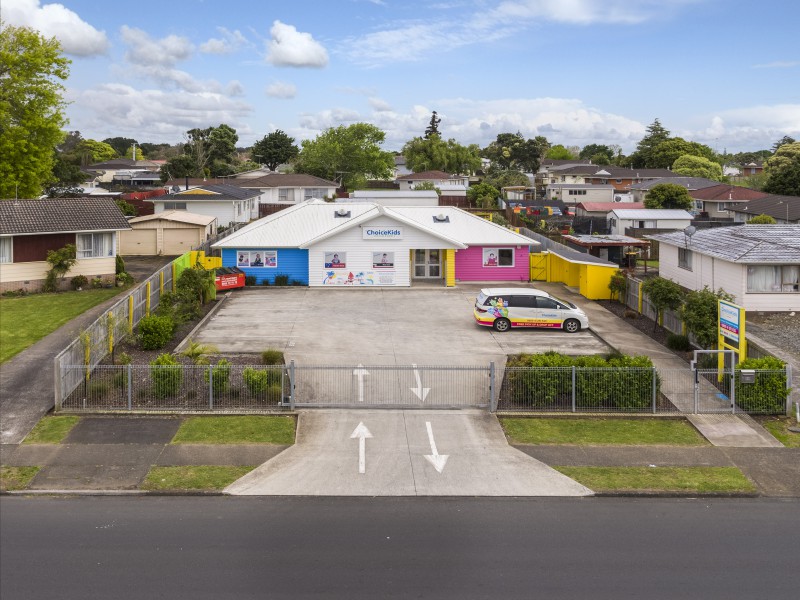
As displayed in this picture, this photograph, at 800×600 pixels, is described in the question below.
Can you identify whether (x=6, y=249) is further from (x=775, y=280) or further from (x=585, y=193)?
(x=585, y=193)

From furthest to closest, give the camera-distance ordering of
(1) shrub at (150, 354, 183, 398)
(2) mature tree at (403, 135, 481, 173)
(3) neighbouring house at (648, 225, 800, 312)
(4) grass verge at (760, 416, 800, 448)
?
(2) mature tree at (403, 135, 481, 173), (3) neighbouring house at (648, 225, 800, 312), (1) shrub at (150, 354, 183, 398), (4) grass verge at (760, 416, 800, 448)

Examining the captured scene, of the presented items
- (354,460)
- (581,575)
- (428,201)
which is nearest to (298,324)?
(354,460)

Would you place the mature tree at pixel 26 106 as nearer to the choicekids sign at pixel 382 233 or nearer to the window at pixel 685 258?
the choicekids sign at pixel 382 233

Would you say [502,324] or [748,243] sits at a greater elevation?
[748,243]

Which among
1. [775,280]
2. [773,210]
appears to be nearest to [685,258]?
[775,280]

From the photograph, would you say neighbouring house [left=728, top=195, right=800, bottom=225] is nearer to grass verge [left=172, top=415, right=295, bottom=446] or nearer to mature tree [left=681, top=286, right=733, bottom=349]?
mature tree [left=681, top=286, right=733, bottom=349]

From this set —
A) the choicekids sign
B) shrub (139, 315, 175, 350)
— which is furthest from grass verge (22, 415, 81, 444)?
the choicekids sign

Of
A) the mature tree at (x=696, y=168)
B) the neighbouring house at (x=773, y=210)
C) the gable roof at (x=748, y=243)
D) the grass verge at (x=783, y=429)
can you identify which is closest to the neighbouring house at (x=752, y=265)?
the gable roof at (x=748, y=243)
